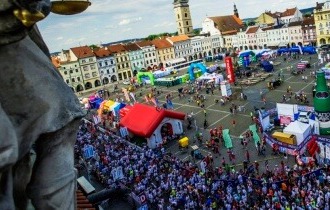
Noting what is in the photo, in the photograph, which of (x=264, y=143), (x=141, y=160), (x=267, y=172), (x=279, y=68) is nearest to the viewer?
(x=267, y=172)

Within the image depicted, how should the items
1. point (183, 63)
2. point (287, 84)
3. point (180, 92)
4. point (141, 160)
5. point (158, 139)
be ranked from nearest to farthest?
point (141, 160), point (158, 139), point (287, 84), point (180, 92), point (183, 63)

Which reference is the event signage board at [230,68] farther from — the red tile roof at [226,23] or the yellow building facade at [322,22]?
the red tile roof at [226,23]

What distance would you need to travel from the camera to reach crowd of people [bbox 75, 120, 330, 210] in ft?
66.2

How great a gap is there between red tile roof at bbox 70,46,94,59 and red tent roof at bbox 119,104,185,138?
56.9 meters

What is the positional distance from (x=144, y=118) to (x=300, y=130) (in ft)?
51.6

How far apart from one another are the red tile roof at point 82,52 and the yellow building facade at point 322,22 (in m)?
57.3

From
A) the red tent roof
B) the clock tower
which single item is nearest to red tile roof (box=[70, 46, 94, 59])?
→ the clock tower

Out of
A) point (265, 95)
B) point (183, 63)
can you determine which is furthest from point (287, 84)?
point (183, 63)

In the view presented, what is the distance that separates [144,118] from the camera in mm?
37750

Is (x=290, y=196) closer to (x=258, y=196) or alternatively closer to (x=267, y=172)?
(x=258, y=196)

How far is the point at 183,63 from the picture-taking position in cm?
9975

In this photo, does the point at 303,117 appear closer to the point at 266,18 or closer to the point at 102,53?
the point at 102,53

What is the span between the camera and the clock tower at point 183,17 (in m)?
136

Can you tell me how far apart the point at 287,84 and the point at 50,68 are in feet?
185
